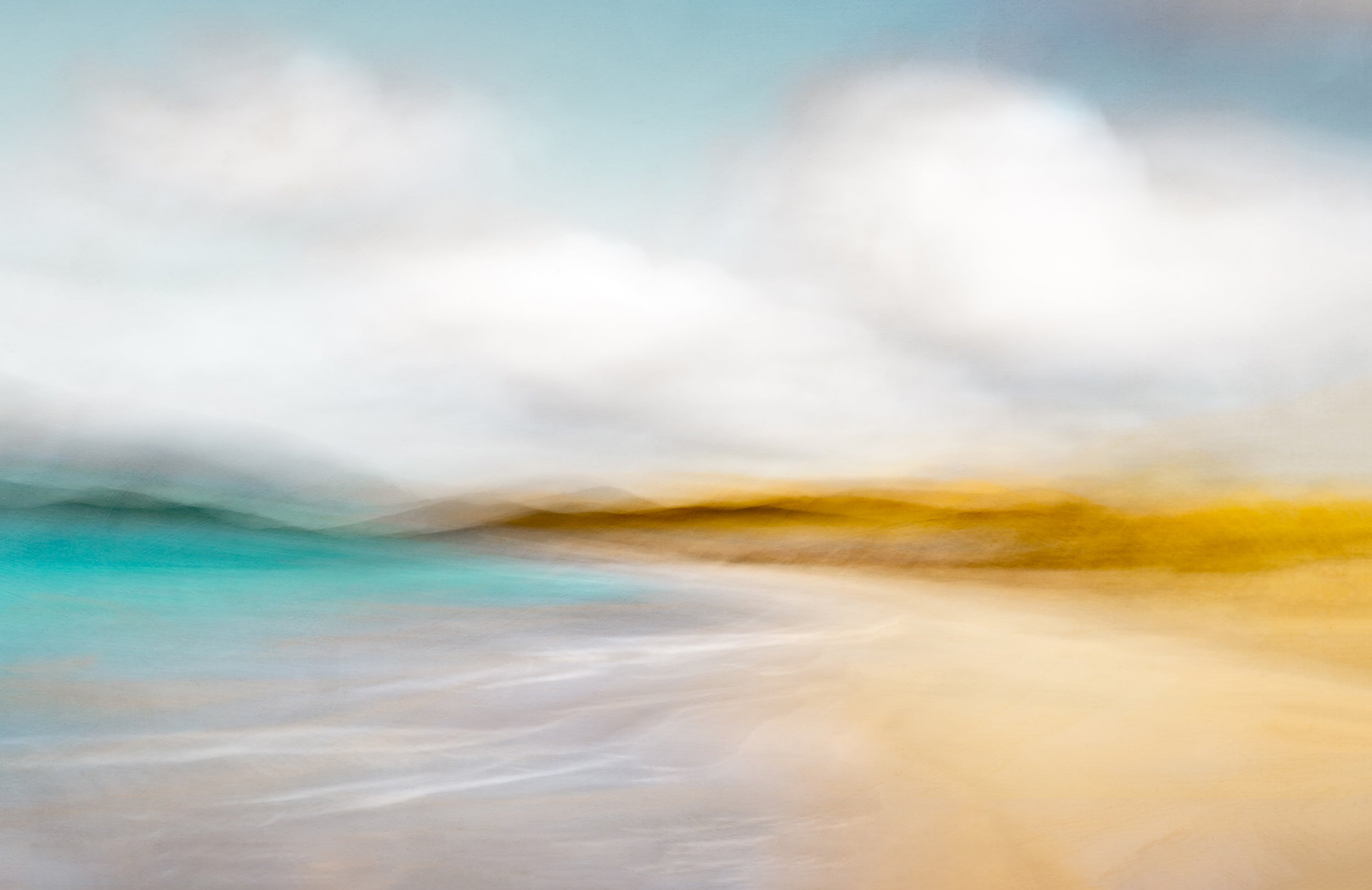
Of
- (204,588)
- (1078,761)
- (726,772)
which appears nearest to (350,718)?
(726,772)

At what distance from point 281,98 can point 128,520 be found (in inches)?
53.2

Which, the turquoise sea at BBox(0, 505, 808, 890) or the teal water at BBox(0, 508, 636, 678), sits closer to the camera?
the turquoise sea at BBox(0, 505, 808, 890)

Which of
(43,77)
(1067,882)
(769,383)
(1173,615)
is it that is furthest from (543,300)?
(1067,882)

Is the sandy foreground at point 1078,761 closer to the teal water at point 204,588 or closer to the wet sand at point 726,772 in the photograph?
the wet sand at point 726,772

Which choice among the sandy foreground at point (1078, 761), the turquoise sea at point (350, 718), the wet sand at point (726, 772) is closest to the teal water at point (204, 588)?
the turquoise sea at point (350, 718)

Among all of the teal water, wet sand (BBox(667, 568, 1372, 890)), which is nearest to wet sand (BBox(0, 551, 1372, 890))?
wet sand (BBox(667, 568, 1372, 890))

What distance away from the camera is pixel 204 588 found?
2.92 meters

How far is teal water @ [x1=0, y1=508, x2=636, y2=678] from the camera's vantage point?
223 cm

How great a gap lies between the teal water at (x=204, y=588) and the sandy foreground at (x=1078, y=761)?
119 cm

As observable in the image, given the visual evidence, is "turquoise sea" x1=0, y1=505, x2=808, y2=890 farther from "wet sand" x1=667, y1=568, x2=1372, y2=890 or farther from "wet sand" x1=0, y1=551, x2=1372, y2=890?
"wet sand" x1=667, y1=568, x2=1372, y2=890

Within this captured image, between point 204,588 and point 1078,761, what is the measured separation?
2454 millimetres

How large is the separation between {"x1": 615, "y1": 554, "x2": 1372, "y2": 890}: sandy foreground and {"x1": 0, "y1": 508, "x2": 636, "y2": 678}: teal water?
46.9 inches

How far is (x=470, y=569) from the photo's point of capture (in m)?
3.33

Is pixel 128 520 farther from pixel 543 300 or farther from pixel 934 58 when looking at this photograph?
pixel 934 58
